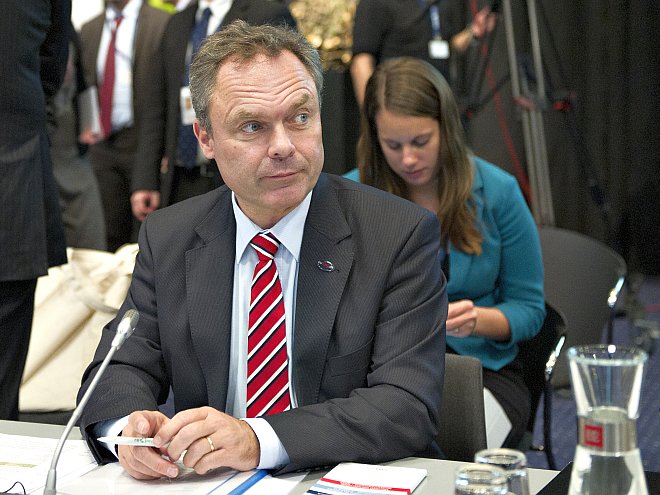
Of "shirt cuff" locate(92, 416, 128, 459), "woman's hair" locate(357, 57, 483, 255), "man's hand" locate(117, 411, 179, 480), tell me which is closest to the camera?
"man's hand" locate(117, 411, 179, 480)

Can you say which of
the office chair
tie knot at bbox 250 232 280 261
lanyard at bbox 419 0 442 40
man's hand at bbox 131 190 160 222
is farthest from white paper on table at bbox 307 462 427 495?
lanyard at bbox 419 0 442 40

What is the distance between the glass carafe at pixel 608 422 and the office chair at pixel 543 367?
1338 millimetres

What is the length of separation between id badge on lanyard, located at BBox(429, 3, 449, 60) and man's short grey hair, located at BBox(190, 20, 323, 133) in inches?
107

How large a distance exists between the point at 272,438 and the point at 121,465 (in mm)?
256

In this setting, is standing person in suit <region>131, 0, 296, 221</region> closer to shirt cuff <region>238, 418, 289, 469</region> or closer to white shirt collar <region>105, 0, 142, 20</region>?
white shirt collar <region>105, 0, 142, 20</region>

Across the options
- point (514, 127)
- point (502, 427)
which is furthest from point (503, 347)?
point (514, 127)

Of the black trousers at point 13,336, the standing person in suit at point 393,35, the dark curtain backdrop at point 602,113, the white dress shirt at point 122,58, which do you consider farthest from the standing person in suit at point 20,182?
the dark curtain backdrop at point 602,113

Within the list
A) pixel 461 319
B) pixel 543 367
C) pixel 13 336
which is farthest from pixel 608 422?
pixel 13 336

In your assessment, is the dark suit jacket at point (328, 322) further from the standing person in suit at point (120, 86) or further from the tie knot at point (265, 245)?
the standing person in suit at point (120, 86)

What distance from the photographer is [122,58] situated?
208 inches

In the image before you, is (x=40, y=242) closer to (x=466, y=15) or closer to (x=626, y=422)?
(x=626, y=422)

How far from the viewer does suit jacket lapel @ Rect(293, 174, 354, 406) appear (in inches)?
72.7

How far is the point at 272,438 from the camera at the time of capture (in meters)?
1.63

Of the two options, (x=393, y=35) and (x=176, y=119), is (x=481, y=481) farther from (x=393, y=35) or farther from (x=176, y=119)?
(x=393, y=35)
